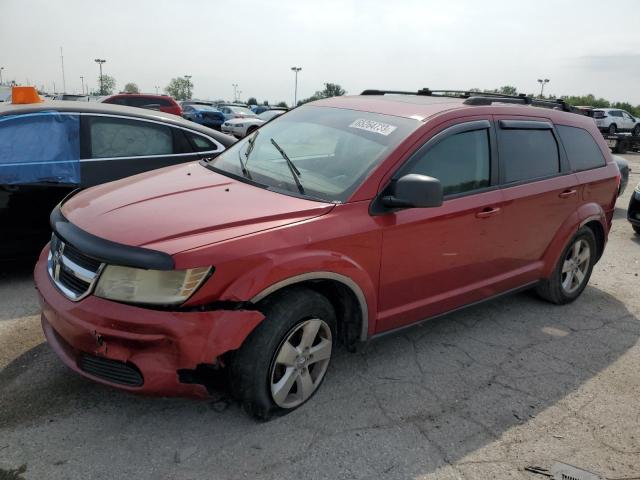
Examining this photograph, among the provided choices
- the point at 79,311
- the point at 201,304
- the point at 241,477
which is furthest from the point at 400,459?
the point at 79,311

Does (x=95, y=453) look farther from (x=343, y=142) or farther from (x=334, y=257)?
(x=343, y=142)

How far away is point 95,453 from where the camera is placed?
8.29 ft

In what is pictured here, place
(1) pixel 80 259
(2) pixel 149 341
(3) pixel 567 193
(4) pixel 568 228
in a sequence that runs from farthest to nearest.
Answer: (4) pixel 568 228 < (3) pixel 567 193 < (1) pixel 80 259 < (2) pixel 149 341

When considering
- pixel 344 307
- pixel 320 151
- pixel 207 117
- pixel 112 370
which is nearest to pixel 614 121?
pixel 207 117

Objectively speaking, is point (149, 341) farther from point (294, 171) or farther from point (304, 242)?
point (294, 171)

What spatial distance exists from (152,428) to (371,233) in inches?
61.1

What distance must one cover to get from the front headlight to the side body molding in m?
0.31

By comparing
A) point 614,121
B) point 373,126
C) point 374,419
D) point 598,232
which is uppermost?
point 373,126

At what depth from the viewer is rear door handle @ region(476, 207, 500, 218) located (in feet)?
11.6

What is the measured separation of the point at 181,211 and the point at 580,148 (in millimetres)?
3535

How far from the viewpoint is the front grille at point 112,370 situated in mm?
2475

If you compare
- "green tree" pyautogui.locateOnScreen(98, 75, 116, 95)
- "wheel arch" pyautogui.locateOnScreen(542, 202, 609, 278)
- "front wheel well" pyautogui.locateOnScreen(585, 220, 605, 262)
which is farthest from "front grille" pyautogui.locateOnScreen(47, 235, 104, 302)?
"green tree" pyautogui.locateOnScreen(98, 75, 116, 95)

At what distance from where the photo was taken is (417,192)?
2875 millimetres

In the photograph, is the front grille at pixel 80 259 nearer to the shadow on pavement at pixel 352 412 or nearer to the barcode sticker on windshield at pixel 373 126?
the shadow on pavement at pixel 352 412
